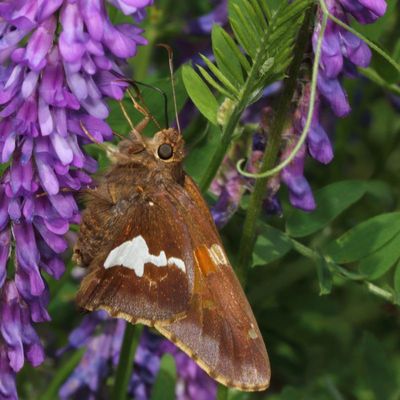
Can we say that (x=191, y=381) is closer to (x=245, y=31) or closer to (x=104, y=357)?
(x=104, y=357)

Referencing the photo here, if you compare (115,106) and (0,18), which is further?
(115,106)

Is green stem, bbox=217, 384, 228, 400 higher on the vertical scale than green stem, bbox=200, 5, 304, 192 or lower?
lower

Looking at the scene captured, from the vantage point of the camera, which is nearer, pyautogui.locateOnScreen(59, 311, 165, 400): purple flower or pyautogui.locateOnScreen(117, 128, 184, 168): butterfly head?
pyautogui.locateOnScreen(117, 128, 184, 168): butterfly head

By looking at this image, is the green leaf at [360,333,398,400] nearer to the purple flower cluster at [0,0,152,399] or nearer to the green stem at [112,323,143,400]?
the green stem at [112,323,143,400]

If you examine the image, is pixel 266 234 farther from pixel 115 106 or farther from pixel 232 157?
pixel 115 106

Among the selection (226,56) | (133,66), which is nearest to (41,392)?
(133,66)

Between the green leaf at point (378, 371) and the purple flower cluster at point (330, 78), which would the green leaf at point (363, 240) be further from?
the green leaf at point (378, 371)

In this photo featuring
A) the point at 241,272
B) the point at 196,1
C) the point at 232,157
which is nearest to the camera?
the point at 241,272

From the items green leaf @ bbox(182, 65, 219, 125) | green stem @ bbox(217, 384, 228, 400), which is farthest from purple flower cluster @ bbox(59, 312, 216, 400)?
green leaf @ bbox(182, 65, 219, 125)
